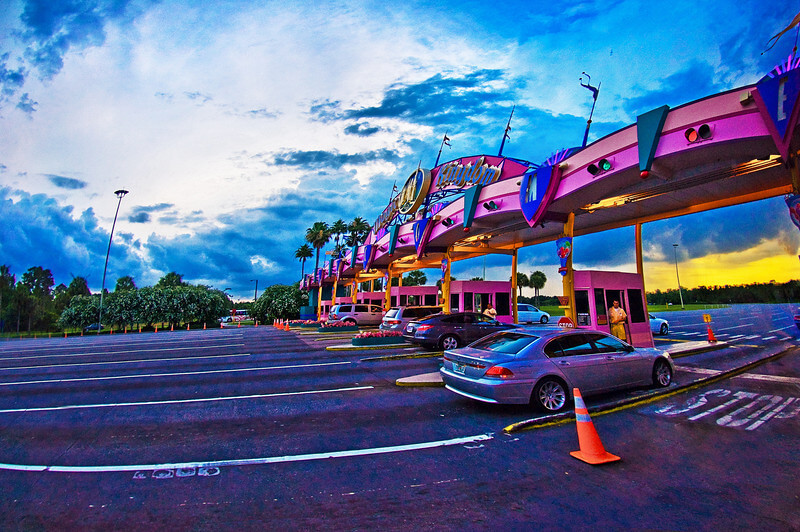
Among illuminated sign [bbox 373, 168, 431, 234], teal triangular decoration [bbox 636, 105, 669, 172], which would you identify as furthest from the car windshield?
illuminated sign [bbox 373, 168, 431, 234]

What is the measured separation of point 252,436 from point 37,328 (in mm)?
80186

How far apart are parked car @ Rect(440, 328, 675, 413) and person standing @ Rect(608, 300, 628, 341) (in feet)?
18.8

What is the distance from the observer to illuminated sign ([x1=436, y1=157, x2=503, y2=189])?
22.5m

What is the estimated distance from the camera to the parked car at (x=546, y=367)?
636cm

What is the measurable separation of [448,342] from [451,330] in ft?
1.56

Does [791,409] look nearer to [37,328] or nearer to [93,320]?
[93,320]

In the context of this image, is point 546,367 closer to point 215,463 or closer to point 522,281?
point 215,463

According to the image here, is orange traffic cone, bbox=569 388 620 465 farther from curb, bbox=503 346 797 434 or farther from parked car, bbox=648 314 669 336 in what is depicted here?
parked car, bbox=648 314 669 336

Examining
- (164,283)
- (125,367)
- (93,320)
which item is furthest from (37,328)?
(125,367)

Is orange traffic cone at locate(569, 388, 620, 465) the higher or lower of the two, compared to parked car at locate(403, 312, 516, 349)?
lower

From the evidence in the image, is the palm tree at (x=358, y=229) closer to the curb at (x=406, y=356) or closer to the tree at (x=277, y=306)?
the tree at (x=277, y=306)

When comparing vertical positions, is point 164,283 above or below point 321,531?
above

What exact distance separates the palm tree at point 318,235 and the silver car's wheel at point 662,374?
229ft

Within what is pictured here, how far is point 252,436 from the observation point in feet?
18.6
